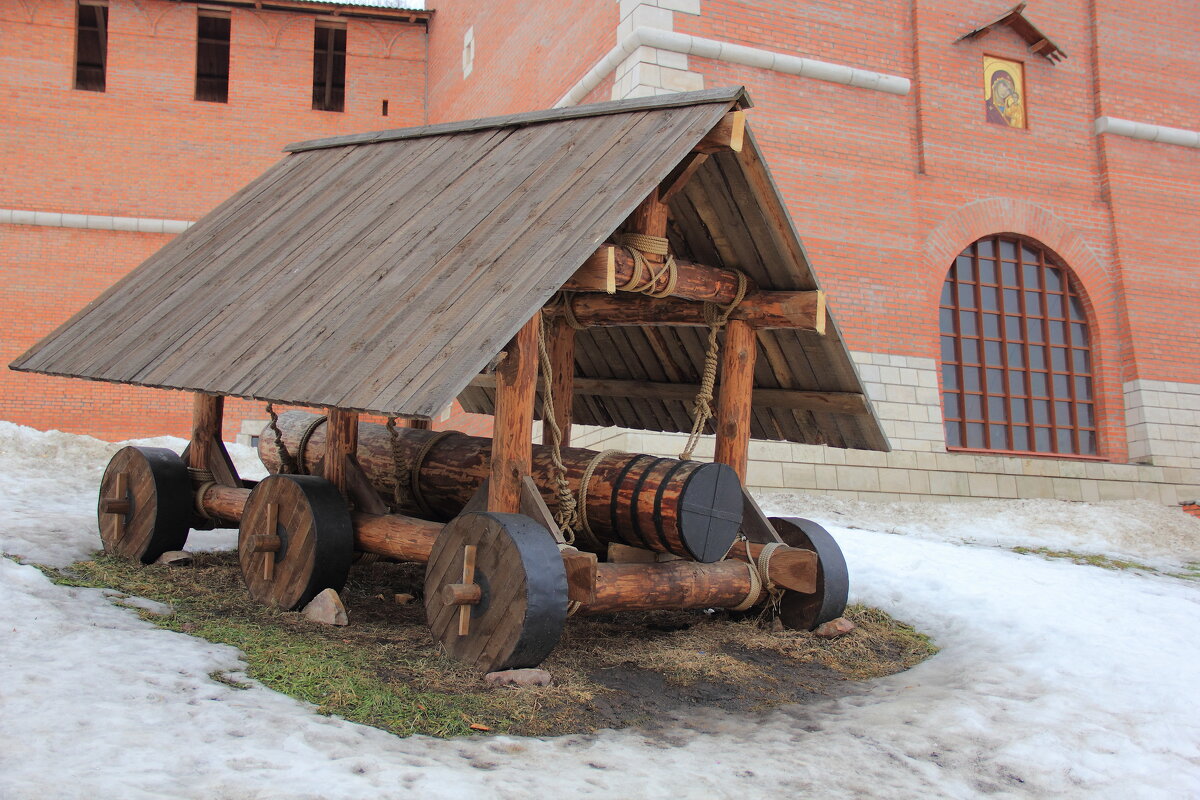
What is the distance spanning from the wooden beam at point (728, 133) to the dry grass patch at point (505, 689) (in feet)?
8.22

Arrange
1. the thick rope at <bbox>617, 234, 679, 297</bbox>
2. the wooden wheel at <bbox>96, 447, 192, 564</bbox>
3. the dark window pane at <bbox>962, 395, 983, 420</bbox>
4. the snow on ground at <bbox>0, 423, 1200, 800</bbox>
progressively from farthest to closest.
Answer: the dark window pane at <bbox>962, 395, 983, 420</bbox>
the wooden wheel at <bbox>96, 447, 192, 564</bbox>
the thick rope at <bbox>617, 234, 679, 297</bbox>
the snow on ground at <bbox>0, 423, 1200, 800</bbox>

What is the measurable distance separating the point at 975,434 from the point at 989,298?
75.7 inches

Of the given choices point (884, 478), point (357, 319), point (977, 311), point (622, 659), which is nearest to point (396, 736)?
point (622, 659)

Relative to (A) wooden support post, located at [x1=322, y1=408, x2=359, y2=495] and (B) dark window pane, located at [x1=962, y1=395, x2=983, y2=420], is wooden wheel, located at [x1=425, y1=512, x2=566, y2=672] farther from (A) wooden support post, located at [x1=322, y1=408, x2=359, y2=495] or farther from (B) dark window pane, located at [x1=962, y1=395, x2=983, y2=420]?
(B) dark window pane, located at [x1=962, y1=395, x2=983, y2=420]

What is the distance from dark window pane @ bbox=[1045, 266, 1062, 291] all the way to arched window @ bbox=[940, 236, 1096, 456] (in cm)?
1

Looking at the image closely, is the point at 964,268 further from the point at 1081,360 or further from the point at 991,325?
the point at 1081,360

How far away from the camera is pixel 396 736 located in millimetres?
3551

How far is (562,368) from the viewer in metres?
6.36

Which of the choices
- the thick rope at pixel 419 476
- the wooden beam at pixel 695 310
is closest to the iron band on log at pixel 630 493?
the thick rope at pixel 419 476

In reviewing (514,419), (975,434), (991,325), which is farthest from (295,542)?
(991,325)

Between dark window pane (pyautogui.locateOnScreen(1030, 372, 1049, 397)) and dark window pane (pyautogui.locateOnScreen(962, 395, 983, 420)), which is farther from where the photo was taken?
dark window pane (pyautogui.locateOnScreen(1030, 372, 1049, 397))

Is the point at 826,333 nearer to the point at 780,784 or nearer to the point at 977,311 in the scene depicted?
the point at 780,784

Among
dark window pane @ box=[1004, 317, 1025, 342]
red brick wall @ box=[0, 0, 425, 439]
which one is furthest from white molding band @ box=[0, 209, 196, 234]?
dark window pane @ box=[1004, 317, 1025, 342]

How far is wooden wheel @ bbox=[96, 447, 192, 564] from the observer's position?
6.64m
